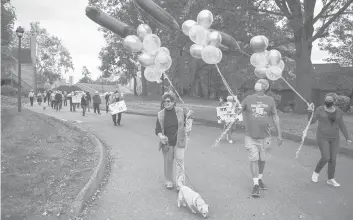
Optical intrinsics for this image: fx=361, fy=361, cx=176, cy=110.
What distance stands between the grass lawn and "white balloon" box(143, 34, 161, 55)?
8.60ft

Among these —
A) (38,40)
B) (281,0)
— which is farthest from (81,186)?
(38,40)

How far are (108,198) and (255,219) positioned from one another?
2.38m

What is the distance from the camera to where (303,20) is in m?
19.0

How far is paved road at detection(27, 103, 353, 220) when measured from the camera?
5.18 metres

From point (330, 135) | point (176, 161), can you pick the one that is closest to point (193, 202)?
point (176, 161)

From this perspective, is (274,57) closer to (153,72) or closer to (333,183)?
(153,72)

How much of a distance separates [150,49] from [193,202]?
317cm

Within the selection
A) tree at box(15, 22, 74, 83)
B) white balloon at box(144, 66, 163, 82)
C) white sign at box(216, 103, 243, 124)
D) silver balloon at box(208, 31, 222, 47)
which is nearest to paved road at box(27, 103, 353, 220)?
white sign at box(216, 103, 243, 124)

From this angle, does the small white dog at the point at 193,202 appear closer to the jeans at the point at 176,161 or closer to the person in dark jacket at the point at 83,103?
the jeans at the point at 176,161

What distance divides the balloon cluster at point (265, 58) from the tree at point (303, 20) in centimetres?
1118

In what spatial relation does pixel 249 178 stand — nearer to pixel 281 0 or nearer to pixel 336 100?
pixel 336 100

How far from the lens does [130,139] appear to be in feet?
40.6

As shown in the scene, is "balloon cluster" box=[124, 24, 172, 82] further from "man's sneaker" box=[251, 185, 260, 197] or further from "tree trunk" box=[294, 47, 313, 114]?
"tree trunk" box=[294, 47, 313, 114]

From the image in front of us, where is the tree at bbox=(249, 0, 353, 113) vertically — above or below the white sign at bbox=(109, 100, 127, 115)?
above
